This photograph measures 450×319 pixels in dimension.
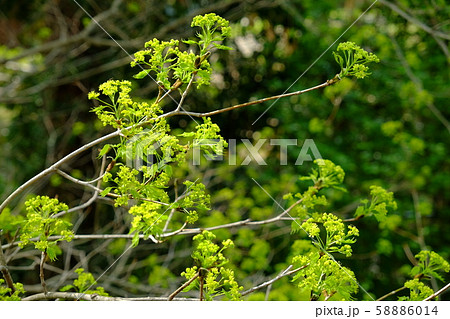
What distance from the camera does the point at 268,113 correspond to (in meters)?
4.42

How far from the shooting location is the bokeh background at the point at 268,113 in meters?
4.07

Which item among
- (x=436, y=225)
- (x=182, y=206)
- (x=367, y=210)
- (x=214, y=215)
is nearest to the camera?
(x=182, y=206)

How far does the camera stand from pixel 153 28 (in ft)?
14.1

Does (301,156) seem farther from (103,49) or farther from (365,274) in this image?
(103,49)

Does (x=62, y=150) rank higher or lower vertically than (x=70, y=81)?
lower

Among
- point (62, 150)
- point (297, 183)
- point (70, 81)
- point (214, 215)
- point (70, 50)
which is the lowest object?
point (214, 215)

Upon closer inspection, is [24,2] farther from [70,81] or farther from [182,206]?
[182,206]

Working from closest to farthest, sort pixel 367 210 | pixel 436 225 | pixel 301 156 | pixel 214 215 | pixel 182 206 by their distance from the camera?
pixel 182 206 → pixel 367 210 → pixel 214 215 → pixel 301 156 → pixel 436 225

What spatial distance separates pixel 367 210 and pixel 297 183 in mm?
2406

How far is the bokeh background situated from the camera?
13.3ft

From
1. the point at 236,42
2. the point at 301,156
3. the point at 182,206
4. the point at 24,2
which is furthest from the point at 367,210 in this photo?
the point at 24,2

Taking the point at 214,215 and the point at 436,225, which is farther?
the point at 436,225

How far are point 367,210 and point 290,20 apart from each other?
3.10 metres

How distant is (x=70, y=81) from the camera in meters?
4.08
